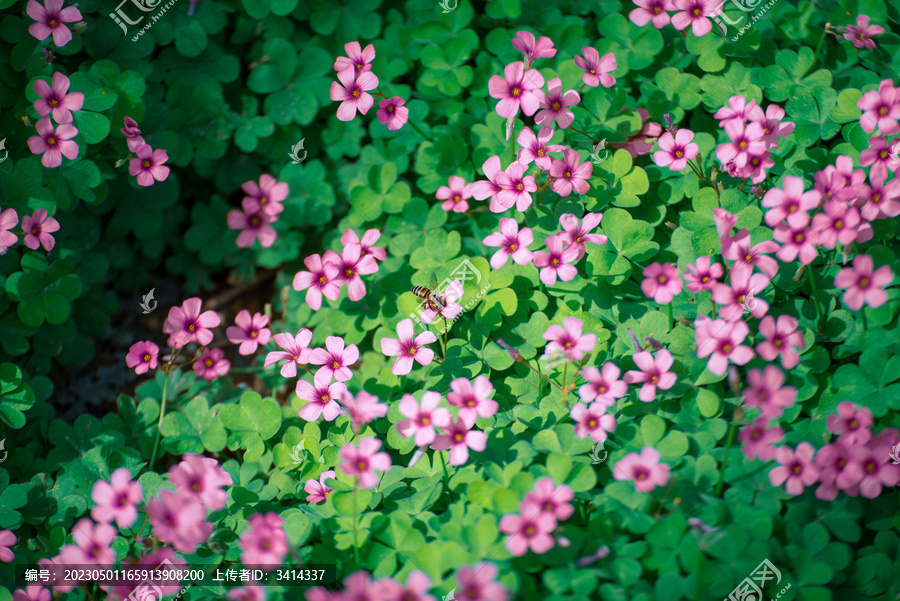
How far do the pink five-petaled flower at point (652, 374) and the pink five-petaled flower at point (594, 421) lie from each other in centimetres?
9

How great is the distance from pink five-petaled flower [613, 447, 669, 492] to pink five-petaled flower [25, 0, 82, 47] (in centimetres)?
286

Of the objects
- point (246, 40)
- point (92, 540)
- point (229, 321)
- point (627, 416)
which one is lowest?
point (229, 321)

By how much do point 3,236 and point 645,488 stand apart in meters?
2.70

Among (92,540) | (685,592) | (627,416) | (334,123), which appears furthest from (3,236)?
(685,592)

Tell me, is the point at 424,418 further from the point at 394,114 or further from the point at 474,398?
the point at 394,114

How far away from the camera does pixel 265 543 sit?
195 cm

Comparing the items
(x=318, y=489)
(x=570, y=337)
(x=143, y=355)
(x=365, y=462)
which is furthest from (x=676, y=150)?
(x=143, y=355)

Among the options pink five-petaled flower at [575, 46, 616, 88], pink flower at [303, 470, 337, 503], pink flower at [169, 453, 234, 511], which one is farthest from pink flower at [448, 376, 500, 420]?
pink five-petaled flower at [575, 46, 616, 88]

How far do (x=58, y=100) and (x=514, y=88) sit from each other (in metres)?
1.96

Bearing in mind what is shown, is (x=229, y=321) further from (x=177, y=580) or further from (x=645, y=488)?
(x=645, y=488)

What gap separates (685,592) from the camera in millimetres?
1940

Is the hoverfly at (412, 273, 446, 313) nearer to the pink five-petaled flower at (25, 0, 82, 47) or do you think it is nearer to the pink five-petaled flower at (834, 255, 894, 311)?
the pink five-petaled flower at (834, 255, 894, 311)

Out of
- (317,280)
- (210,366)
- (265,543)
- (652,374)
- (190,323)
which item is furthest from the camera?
(210,366)

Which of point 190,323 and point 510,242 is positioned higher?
Result: point 510,242
